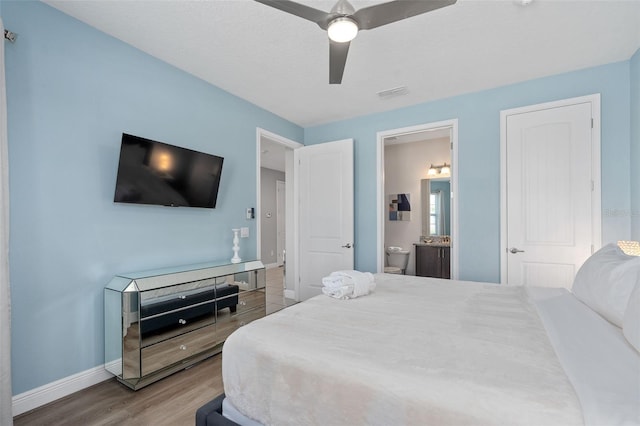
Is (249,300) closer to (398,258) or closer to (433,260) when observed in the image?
(398,258)

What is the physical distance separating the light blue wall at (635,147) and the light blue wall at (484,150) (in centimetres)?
6

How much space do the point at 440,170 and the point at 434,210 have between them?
0.72 meters

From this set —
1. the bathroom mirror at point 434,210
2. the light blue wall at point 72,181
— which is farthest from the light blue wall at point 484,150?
the light blue wall at point 72,181

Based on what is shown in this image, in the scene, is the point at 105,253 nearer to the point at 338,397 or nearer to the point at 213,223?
the point at 213,223

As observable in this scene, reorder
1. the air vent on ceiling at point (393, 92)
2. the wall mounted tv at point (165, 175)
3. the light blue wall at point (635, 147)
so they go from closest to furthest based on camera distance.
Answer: the wall mounted tv at point (165, 175) → the light blue wall at point (635, 147) → the air vent on ceiling at point (393, 92)

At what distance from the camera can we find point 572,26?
229cm

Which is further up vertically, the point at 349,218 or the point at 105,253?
the point at 349,218

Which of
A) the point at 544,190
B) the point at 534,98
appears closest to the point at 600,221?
the point at 544,190

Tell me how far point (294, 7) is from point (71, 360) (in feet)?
8.97

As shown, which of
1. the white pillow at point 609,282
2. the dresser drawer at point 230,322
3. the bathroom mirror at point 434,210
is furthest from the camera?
the bathroom mirror at point 434,210

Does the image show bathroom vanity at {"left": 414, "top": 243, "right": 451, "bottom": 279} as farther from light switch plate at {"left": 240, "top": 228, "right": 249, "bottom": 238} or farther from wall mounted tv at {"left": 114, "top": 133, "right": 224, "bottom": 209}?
wall mounted tv at {"left": 114, "top": 133, "right": 224, "bottom": 209}

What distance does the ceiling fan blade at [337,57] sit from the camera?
1.91 meters

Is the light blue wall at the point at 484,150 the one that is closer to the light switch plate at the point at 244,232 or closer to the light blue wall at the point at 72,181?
the light switch plate at the point at 244,232

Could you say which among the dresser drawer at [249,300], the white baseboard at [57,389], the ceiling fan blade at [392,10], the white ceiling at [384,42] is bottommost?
the white baseboard at [57,389]
